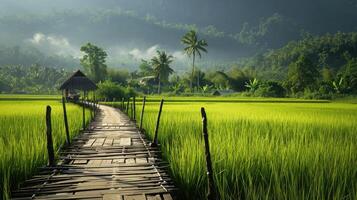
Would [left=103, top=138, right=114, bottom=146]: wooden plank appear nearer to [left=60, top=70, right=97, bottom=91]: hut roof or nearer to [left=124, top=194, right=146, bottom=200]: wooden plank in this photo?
[left=124, top=194, right=146, bottom=200]: wooden plank

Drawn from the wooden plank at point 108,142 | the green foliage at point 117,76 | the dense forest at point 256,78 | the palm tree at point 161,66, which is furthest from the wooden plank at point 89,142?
the green foliage at point 117,76

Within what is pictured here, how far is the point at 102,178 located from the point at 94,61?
60.3m

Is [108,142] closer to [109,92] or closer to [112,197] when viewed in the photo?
[112,197]

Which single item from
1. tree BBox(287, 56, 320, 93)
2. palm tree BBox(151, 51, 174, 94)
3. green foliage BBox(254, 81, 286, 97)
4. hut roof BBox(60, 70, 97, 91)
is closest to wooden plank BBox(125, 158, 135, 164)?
hut roof BBox(60, 70, 97, 91)

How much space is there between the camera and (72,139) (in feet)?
24.8

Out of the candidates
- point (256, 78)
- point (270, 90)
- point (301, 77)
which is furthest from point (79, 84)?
point (256, 78)

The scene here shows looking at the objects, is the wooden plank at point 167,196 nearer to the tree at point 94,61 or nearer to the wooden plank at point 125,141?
the wooden plank at point 125,141

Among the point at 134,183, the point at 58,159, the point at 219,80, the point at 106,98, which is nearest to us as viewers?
the point at 134,183

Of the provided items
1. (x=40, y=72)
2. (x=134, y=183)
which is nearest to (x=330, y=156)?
(x=134, y=183)

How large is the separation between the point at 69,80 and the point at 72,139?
2023 centimetres

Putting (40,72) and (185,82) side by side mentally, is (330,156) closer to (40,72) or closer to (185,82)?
(185,82)

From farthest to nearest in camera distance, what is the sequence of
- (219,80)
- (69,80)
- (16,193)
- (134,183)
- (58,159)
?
(219,80) → (69,80) → (58,159) → (134,183) → (16,193)

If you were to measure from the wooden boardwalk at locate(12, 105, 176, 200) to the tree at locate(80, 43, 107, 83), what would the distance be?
57829 millimetres

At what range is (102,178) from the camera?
4.16m
